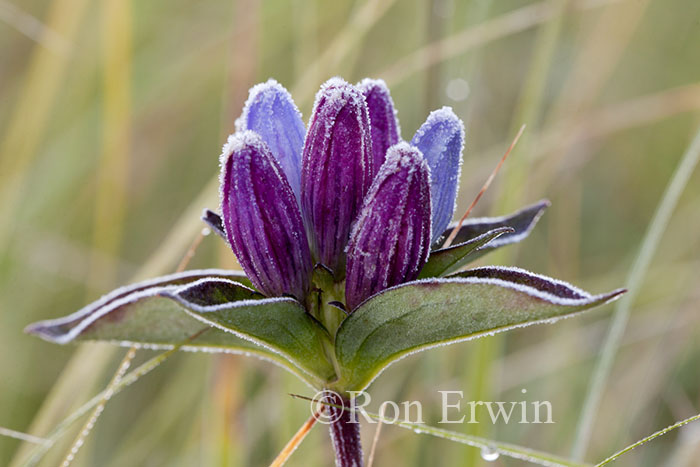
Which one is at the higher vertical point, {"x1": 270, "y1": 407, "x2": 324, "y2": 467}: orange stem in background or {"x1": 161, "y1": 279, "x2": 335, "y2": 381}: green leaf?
{"x1": 161, "y1": 279, "x2": 335, "y2": 381}: green leaf

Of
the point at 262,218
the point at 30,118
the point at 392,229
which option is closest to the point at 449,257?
the point at 392,229

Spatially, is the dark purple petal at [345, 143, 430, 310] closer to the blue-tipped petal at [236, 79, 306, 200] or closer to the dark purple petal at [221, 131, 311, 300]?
the dark purple petal at [221, 131, 311, 300]

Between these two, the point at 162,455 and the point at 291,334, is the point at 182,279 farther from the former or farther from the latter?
the point at 162,455

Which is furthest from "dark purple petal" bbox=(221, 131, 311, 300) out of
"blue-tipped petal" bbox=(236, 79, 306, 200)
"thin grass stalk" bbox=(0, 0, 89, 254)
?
"thin grass stalk" bbox=(0, 0, 89, 254)

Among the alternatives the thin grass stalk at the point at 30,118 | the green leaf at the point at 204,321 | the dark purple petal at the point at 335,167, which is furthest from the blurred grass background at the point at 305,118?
the dark purple petal at the point at 335,167

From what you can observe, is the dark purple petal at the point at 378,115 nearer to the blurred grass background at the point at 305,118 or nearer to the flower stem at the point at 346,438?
the flower stem at the point at 346,438

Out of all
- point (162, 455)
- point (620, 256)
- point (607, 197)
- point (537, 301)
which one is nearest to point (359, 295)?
point (537, 301)

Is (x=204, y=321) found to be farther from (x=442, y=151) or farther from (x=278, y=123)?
(x=442, y=151)
